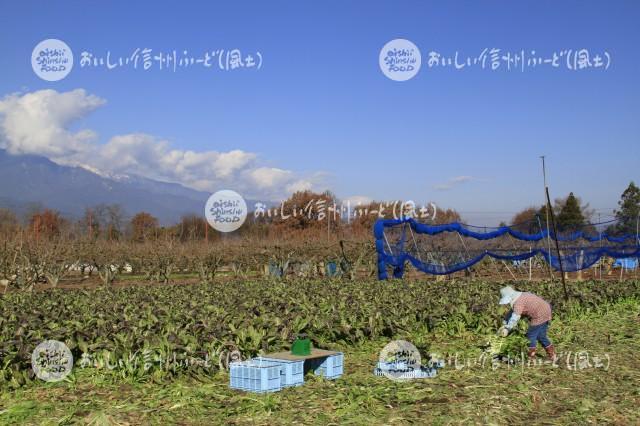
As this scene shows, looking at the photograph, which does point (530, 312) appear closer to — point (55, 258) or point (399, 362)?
point (399, 362)

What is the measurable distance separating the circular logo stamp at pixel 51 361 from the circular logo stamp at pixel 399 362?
346 centimetres

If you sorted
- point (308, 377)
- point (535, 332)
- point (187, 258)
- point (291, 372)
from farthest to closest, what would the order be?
1. point (187, 258)
2. point (535, 332)
3. point (308, 377)
4. point (291, 372)

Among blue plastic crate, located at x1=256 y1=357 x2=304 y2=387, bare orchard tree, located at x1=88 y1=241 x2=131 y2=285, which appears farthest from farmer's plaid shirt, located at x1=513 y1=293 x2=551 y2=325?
bare orchard tree, located at x1=88 y1=241 x2=131 y2=285

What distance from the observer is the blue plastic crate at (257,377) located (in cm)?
679

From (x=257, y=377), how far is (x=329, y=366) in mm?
1043

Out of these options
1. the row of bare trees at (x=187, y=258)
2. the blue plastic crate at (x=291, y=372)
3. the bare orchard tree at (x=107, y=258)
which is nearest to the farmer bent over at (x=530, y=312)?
the blue plastic crate at (x=291, y=372)

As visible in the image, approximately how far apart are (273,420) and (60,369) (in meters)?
3.06

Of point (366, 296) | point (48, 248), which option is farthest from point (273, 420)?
point (48, 248)

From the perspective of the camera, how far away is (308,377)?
7.56 m

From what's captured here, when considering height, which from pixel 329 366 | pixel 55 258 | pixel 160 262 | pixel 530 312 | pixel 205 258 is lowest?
pixel 329 366

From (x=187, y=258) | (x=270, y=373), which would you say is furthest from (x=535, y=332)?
(x=187, y=258)

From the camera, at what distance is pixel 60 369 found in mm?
7629

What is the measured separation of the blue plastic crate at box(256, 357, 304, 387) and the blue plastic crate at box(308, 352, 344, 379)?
18.3 inches

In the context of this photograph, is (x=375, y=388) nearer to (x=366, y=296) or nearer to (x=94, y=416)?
(x=94, y=416)
